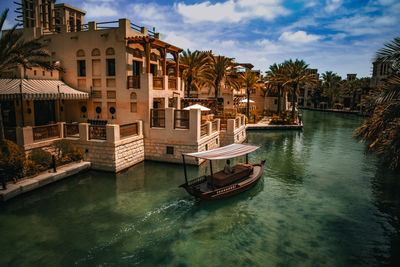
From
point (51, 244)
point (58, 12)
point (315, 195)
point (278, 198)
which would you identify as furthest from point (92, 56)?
point (315, 195)

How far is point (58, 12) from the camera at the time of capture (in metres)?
27.4

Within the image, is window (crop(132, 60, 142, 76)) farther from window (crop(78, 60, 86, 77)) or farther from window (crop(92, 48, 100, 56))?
window (crop(78, 60, 86, 77))

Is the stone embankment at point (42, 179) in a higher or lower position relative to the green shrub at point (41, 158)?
lower

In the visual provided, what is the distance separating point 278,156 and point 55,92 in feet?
64.5

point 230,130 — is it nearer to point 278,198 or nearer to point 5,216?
point 278,198

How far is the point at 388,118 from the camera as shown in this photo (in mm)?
9016

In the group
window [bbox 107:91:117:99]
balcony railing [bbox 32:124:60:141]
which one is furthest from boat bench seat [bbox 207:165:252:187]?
window [bbox 107:91:117:99]

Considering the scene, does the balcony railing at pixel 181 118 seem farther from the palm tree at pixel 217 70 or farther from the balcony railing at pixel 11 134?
the palm tree at pixel 217 70

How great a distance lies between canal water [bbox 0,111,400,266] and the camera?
913 centimetres

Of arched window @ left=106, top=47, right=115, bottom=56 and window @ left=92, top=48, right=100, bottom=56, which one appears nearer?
arched window @ left=106, top=47, right=115, bottom=56

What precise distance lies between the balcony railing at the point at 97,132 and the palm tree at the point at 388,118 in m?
15.0

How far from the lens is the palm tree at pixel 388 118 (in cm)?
855

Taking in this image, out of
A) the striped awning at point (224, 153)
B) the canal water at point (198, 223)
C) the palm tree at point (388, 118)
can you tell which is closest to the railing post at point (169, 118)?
the canal water at point (198, 223)

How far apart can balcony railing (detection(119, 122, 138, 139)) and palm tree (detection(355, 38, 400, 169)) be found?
1422 cm
